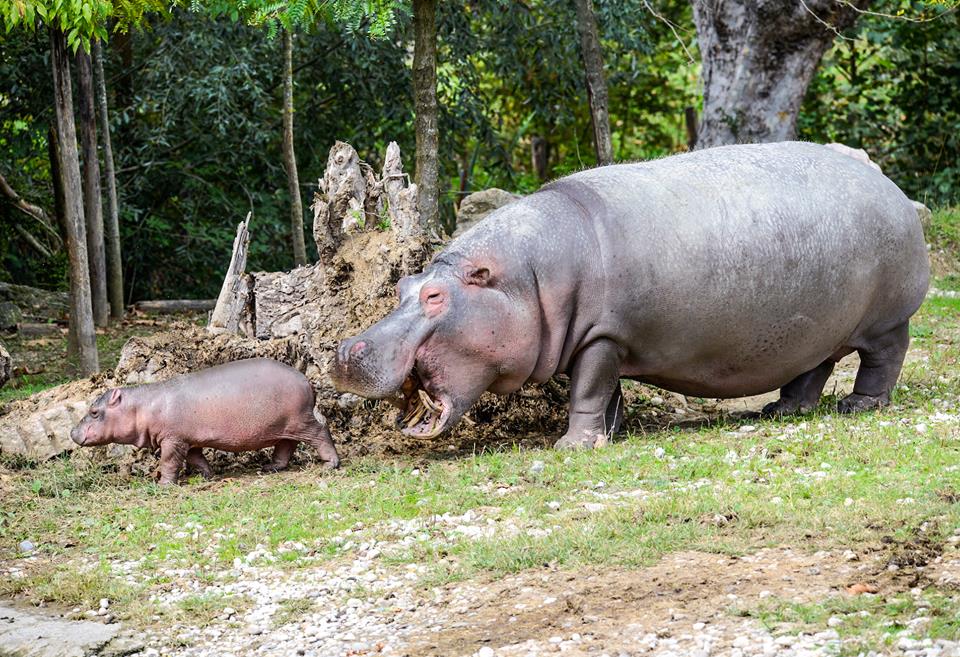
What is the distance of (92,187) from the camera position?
12781 millimetres

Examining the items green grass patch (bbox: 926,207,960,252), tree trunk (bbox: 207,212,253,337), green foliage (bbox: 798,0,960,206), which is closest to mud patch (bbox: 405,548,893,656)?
tree trunk (bbox: 207,212,253,337)

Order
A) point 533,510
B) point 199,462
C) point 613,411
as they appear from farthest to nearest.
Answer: point 613,411 → point 199,462 → point 533,510

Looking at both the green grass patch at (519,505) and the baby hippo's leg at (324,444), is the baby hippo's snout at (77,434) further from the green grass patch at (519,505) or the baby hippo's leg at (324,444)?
the baby hippo's leg at (324,444)

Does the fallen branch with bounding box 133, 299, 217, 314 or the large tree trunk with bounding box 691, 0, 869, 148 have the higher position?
the large tree trunk with bounding box 691, 0, 869, 148

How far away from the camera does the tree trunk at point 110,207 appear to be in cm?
1355

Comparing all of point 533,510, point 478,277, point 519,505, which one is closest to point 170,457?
point 478,277

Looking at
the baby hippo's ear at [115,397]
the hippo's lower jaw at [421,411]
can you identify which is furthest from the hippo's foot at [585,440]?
the baby hippo's ear at [115,397]

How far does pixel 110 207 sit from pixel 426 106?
471 centimetres

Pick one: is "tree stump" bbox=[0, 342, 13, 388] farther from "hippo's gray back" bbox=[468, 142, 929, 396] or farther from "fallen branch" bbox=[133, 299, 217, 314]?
"fallen branch" bbox=[133, 299, 217, 314]

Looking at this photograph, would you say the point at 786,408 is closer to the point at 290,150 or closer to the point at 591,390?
the point at 591,390

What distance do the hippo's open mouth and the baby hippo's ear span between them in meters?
1.75

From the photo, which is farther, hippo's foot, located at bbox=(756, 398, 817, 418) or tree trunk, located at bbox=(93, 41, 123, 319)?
tree trunk, located at bbox=(93, 41, 123, 319)

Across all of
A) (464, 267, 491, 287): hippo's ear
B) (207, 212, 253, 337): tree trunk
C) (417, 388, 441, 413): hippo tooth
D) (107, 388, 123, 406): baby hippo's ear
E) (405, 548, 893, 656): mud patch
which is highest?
(464, 267, 491, 287): hippo's ear

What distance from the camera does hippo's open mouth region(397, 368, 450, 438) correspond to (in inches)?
303
